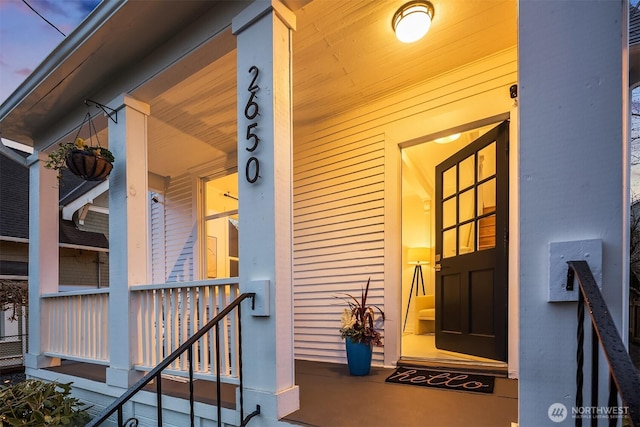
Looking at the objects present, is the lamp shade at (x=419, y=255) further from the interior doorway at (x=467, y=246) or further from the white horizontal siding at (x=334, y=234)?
the white horizontal siding at (x=334, y=234)

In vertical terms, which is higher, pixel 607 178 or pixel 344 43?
pixel 344 43

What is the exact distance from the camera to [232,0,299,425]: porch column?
1.95 m

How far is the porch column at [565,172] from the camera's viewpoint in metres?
1.22

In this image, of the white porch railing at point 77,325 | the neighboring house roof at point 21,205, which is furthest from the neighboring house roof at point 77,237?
the white porch railing at point 77,325

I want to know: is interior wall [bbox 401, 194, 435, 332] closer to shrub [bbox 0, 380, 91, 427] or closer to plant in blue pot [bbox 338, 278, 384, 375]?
plant in blue pot [bbox 338, 278, 384, 375]

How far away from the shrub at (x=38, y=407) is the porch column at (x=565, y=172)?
3.15 metres

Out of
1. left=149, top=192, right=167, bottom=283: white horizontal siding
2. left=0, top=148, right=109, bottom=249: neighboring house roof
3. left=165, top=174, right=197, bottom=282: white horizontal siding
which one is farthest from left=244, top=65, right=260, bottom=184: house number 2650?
left=0, top=148, right=109, bottom=249: neighboring house roof

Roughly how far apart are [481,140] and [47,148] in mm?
4465

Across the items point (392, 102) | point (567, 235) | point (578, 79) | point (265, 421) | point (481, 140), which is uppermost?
point (392, 102)

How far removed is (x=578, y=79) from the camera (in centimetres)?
128

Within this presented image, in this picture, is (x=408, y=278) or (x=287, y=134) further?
(x=408, y=278)

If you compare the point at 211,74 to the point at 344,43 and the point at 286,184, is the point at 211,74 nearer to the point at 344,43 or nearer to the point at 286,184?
the point at 344,43

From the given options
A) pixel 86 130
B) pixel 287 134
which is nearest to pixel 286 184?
pixel 287 134

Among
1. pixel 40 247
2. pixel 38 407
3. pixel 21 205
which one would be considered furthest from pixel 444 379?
pixel 21 205
